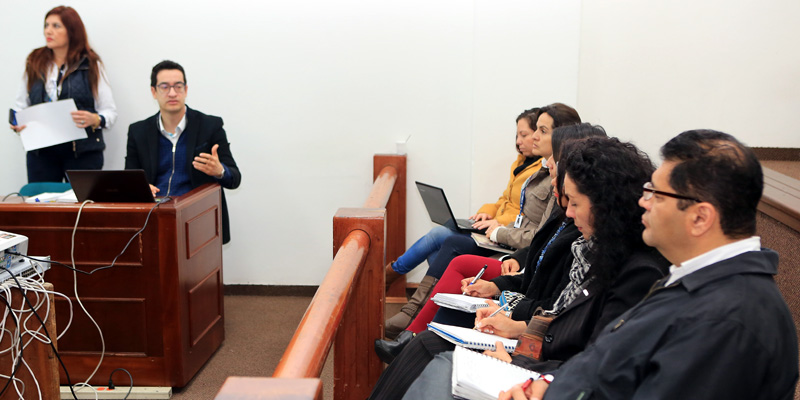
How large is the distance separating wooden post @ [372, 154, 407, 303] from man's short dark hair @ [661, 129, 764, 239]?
2803 mm

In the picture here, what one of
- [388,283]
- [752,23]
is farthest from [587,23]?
[388,283]

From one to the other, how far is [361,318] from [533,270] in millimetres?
619

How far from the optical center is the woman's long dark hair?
166cm

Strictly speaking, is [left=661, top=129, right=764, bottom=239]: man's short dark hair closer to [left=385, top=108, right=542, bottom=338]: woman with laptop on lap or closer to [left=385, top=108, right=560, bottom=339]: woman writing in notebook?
[left=385, top=108, right=560, bottom=339]: woman writing in notebook

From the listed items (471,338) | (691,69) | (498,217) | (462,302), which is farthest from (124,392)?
(691,69)

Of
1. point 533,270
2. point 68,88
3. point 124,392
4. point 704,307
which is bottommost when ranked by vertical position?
point 124,392

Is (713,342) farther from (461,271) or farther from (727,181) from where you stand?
(461,271)

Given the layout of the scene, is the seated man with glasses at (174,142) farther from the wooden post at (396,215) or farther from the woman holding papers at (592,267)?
the woman holding papers at (592,267)

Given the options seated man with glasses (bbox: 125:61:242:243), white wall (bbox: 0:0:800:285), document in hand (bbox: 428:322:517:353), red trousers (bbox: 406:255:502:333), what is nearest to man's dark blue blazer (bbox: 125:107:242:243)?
seated man with glasses (bbox: 125:61:242:243)

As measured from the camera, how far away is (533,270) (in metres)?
2.36

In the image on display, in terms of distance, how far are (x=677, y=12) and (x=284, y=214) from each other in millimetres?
2645

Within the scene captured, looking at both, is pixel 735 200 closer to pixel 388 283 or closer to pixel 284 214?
pixel 388 283

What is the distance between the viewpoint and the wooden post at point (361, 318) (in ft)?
7.34

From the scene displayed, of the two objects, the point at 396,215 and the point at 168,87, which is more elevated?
the point at 168,87
